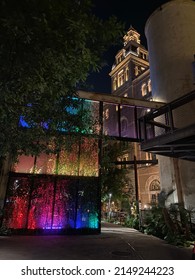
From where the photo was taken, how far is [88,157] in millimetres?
11867

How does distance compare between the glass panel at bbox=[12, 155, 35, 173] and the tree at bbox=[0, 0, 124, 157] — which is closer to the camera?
the tree at bbox=[0, 0, 124, 157]

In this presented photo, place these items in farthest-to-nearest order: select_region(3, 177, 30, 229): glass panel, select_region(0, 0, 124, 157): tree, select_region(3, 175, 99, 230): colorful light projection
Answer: select_region(3, 175, 99, 230): colorful light projection, select_region(3, 177, 30, 229): glass panel, select_region(0, 0, 124, 157): tree

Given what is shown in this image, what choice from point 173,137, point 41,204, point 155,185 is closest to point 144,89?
point 155,185

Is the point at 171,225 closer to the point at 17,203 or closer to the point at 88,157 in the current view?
the point at 88,157

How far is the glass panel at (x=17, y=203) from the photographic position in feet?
33.1

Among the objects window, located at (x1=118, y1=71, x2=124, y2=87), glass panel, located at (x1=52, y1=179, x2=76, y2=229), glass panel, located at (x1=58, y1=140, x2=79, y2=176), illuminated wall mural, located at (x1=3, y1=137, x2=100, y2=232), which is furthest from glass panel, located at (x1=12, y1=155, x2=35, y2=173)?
window, located at (x1=118, y1=71, x2=124, y2=87)

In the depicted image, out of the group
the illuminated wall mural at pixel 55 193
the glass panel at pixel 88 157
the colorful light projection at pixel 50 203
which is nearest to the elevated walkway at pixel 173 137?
the glass panel at pixel 88 157

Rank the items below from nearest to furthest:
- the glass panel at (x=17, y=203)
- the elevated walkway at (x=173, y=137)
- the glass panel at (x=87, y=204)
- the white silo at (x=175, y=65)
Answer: the elevated walkway at (x=173, y=137) → the glass panel at (x=17, y=203) → the glass panel at (x=87, y=204) → the white silo at (x=175, y=65)

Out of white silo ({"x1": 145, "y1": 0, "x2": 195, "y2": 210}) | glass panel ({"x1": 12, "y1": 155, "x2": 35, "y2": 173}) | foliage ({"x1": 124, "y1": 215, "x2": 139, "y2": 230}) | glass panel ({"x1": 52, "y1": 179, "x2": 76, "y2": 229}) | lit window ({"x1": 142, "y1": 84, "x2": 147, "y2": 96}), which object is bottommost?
foliage ({"x1": 124, "y1": 215, "x2": 139, "y2": 230})

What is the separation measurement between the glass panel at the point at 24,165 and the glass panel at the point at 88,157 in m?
2.82

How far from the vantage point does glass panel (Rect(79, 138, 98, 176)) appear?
1167 centimetres

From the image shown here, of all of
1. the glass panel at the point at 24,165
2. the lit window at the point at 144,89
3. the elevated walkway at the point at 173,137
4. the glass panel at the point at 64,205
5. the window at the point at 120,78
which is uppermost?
the window at the point at 120,78

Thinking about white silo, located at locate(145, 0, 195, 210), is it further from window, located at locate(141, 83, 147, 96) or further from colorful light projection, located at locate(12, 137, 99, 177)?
window, located at locate(141, 83, 147, 96)

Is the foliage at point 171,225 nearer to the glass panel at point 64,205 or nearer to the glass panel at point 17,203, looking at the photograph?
the glass panel at point 64,205
